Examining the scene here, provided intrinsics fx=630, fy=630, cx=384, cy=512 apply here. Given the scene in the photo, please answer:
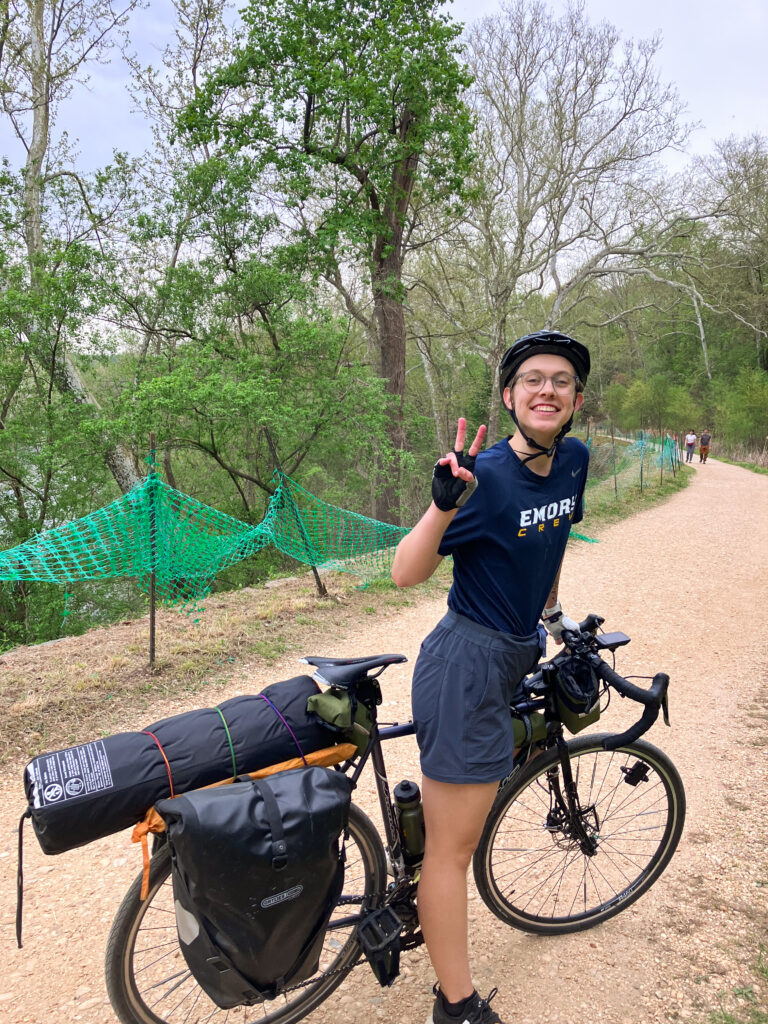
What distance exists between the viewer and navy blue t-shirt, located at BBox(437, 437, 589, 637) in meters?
1.63

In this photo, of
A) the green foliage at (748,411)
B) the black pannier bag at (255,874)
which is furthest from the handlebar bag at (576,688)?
the green foliage at (748,411)

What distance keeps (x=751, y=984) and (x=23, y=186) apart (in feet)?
48.4

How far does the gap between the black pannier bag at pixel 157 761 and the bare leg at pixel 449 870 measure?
0.37 meters

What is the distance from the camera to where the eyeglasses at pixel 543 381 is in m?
1.72

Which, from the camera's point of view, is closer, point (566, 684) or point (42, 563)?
point (566, 684)

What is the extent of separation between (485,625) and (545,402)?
0.63 m

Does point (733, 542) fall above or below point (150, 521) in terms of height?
below

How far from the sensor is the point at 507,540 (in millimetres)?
1665

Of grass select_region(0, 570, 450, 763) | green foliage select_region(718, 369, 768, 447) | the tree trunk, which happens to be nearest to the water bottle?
grass select_region(0, 570, 450, 763)

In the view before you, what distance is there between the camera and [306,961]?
1647 millimetres

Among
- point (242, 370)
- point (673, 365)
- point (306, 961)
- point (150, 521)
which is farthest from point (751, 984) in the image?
point (673, 365)

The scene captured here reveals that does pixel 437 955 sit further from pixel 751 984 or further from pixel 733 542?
pixel 733 542

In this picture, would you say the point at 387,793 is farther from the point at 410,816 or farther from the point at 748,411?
the point at 748,411

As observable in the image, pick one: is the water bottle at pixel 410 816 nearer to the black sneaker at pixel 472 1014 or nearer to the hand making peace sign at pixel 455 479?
the black sneaker at pixel 472 1014
